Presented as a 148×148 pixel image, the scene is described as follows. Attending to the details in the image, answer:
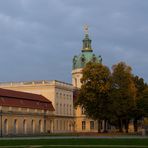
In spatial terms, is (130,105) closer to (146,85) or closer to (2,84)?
(146,85)

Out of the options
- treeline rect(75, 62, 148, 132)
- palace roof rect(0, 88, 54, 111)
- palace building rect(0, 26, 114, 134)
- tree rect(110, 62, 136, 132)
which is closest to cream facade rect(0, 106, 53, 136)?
palace building rect(0, 26, 114, 134)

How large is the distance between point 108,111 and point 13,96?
73.5 feet

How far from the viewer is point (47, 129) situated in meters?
105

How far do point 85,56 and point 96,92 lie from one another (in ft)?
206

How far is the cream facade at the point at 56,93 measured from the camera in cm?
11175

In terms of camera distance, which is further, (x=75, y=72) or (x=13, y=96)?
(x=75, y=72)

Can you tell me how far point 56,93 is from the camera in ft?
370

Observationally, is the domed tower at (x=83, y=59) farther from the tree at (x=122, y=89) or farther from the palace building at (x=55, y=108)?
the tree at (x=122, y=89)

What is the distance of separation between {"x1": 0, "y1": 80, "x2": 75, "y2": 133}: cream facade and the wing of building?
2.30 meters

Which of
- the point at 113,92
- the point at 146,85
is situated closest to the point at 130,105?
the point at 113,92

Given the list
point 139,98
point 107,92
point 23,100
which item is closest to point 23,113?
point 23,100

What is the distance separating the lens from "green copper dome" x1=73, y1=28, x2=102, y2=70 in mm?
140875
